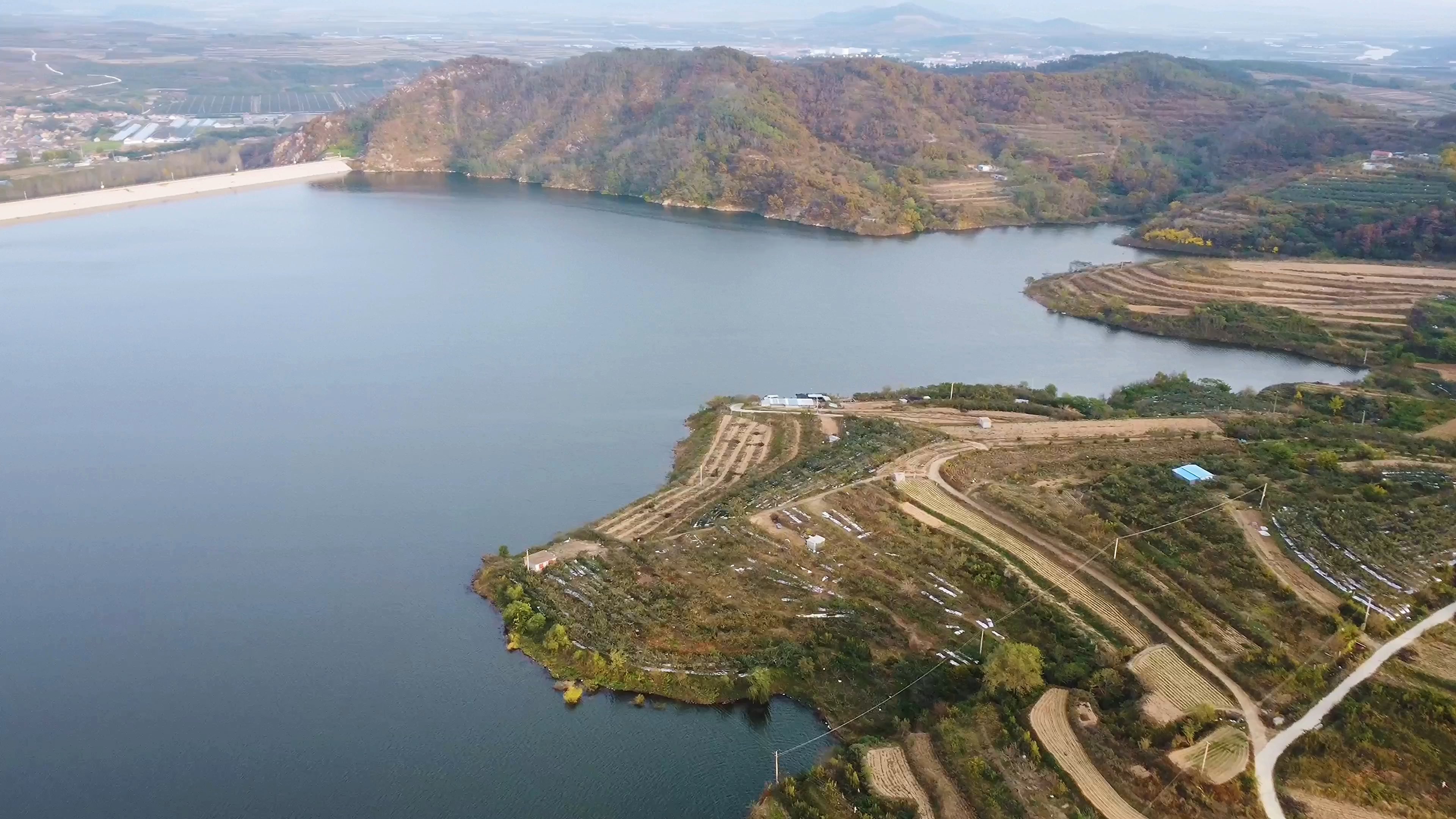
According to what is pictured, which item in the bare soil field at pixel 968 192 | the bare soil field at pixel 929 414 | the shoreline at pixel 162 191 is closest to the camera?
the bare soil field at pixel 929 414

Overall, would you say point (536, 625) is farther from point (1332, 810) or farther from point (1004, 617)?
point (1332, 810)

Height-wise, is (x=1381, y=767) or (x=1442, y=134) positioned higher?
(x=1442, y=134)

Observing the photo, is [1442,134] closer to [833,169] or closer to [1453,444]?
[833,169]

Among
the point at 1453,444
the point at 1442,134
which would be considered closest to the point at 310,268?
the point at 1453,444

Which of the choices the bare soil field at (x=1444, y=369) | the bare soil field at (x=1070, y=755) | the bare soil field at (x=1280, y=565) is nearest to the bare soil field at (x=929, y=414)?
the bare soil field at (x=1280, y=565)

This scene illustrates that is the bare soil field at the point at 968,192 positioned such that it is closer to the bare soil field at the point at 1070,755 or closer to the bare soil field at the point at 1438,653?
the bare soil field at the point at 1438,653

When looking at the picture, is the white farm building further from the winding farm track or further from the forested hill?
the forested hill

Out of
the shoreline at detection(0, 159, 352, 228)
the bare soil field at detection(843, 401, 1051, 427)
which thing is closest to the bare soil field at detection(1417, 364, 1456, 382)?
the bare soil field at detection(843, 401, 1051, 427)
